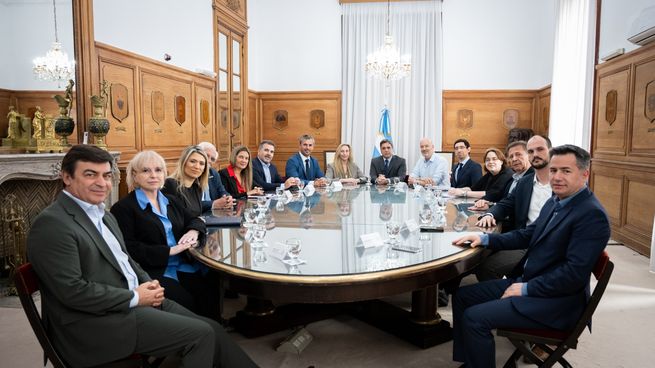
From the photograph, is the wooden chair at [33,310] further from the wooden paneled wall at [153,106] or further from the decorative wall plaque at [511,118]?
the decorative wall plaque at [511,118]

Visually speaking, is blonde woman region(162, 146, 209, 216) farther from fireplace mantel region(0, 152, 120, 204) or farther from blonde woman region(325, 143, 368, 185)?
blonde woman region(325, 143, 368, 185)

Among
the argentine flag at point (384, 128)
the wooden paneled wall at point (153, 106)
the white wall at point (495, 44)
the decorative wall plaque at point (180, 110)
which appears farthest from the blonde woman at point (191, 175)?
the white wall at point (495, 44)

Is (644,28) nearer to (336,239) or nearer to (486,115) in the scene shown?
(486,115)

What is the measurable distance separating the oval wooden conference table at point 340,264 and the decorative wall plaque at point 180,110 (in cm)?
293

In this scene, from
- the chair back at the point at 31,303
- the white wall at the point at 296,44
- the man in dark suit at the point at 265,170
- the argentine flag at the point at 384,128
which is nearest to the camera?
the chair back at the point at 31,303

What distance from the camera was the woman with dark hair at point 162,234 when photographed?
2.33 metres

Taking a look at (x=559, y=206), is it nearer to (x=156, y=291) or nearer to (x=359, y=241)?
(x=359, y=241)

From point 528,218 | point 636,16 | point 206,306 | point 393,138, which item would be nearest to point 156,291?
point 206,306

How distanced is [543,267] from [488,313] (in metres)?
0.33

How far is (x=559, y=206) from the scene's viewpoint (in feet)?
6.91

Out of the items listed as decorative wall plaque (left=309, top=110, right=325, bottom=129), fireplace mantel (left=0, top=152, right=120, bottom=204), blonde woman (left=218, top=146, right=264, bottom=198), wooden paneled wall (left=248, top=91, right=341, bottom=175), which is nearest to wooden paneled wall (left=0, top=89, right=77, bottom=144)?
fireplace mantel (left=0, top=152, right=120, bottom=204)

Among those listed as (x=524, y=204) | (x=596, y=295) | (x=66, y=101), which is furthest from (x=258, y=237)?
(x=66, y=101)

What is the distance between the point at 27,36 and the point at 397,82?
20.1ft

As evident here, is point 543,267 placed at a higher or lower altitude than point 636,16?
lower
